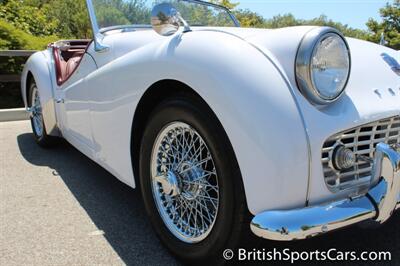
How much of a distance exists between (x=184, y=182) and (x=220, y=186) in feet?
1.14

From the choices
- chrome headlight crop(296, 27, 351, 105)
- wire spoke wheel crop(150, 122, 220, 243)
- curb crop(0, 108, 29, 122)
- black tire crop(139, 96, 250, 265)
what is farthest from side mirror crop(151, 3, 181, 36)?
curb crop(0, 108, 29, 122)

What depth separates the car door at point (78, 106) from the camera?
2.82 meters

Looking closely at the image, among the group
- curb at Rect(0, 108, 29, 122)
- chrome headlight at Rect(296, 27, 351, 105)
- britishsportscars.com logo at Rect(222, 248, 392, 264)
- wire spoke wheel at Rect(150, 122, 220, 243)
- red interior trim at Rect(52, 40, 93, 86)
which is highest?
chrome headlight at Rect(296, 27, 351, 105)

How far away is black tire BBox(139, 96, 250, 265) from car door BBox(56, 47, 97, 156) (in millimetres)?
911

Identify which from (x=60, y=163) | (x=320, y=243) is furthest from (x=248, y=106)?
(x=60, y=163)

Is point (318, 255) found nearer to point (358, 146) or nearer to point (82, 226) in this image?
point (358, 146)

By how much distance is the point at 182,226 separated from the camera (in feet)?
6.80

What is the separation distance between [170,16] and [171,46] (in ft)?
0.71

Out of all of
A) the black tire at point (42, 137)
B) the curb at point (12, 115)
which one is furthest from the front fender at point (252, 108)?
the curb at point (12, 115)

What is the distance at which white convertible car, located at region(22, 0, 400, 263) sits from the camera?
154cm

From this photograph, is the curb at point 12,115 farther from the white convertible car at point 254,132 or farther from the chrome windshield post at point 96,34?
the white convertible car at point 254,132

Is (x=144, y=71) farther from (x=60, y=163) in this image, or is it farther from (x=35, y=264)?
(x=60, y=163)

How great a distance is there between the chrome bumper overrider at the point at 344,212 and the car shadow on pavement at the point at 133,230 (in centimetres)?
32

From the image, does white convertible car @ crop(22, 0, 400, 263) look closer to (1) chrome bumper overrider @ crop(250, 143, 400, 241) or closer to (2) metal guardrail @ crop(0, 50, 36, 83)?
(1) chrome bumper overrider @ crop(250, 143, 400, 241)
